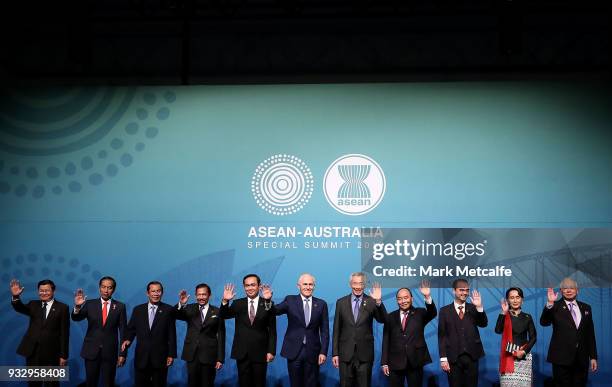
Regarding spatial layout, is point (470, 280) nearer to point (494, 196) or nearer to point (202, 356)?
point (494, 196)

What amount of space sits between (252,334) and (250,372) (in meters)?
0.40

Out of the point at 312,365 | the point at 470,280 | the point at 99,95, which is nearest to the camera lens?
the point at 312,365

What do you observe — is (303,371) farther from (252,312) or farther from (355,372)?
(252,312)

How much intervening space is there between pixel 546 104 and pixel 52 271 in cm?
608

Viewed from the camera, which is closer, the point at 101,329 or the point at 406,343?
the point at 406,343

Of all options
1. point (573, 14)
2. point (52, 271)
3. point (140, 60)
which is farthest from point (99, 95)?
point (573, 14)

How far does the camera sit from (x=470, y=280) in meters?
7.98

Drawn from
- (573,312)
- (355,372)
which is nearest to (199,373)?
(355,372)

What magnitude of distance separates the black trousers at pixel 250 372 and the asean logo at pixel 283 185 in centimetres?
193

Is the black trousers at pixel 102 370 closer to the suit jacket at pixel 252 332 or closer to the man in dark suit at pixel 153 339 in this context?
the man in dark suit at pixel 153 339

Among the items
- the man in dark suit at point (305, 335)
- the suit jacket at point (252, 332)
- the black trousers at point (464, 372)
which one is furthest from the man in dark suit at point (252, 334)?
the black trousers at point (464, 372)

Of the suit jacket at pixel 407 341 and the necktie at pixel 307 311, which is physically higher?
the necktie at pixel 307 311

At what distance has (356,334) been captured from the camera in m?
6.74

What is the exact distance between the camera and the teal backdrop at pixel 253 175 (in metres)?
8.05
